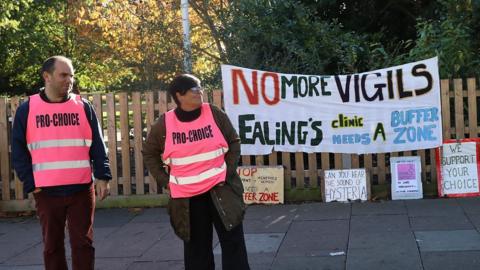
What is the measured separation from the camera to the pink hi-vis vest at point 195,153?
4.37 m

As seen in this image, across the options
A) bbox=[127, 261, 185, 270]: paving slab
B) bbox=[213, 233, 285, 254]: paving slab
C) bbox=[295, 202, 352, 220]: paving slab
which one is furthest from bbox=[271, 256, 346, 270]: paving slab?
bbox=[295, 202, 352, 220]: paving slab

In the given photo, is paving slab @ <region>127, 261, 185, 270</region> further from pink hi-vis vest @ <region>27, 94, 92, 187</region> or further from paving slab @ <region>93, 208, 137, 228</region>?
paving slab @ <region>93, 208, 137, 228</region>

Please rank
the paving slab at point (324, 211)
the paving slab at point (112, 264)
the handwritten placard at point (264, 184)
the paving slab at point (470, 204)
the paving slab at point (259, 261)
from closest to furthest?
the paving slab at point (259, 261) < the paving slab at point (112, 264) < the paving slab at point (470, 204) < the paving slab at point (324, 211) < the handwritten placard at point (264, 184)

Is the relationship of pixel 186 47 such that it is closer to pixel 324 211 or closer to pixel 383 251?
pixel 324 211

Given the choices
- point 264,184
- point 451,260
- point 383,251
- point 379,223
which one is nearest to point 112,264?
point 383,251

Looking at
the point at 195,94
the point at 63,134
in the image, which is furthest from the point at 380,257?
the point at 63,134

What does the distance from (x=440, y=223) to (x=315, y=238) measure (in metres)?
1.43

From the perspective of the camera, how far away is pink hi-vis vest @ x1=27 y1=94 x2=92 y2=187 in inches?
176

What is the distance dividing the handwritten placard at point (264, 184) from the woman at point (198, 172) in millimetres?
3651

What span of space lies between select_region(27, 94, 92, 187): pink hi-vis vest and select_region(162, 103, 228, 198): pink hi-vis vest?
71 centimetres

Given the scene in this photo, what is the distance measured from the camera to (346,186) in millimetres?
8086

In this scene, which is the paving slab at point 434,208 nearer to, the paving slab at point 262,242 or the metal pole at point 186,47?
the paving slab at point 262,242

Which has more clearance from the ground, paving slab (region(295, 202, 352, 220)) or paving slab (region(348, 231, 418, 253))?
paving slab (region(295, 202, 352, 220))

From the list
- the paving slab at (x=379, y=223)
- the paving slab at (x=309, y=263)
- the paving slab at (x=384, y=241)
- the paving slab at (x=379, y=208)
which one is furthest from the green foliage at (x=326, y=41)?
the paving slab at (x=309, y=263)
